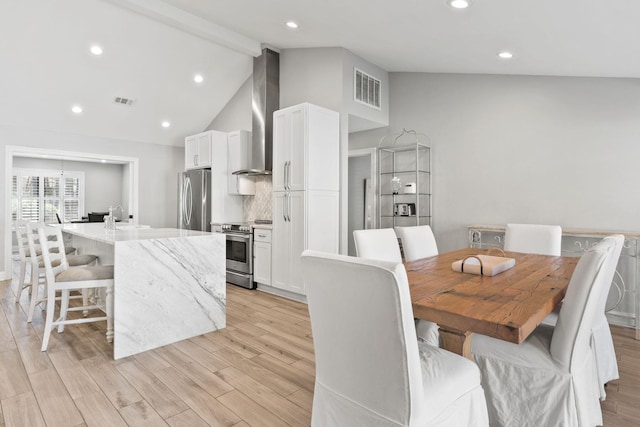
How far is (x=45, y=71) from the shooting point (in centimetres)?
470

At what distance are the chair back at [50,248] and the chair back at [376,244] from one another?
7.63ft

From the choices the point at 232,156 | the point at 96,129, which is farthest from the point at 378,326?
the point at 96,129

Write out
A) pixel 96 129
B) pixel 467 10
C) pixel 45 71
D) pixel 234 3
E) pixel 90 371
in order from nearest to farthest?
pixel 90 371
pixel 467 10
pixel 234 3
pixel 45 71
pixel 96 129

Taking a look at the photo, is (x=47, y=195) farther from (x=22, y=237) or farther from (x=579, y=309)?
(x=579, y=309)

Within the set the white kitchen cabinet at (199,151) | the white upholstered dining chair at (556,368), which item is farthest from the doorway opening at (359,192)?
the white upholstered dining chair at (556,368)

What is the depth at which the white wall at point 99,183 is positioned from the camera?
8716 mm

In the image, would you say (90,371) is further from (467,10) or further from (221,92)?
(221,92)

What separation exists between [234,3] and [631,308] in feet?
16.1

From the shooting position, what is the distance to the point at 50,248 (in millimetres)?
2988

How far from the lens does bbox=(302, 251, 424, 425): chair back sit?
1.10m

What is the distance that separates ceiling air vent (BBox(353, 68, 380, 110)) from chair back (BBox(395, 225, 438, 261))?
2.23 meters

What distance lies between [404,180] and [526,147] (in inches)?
58.7

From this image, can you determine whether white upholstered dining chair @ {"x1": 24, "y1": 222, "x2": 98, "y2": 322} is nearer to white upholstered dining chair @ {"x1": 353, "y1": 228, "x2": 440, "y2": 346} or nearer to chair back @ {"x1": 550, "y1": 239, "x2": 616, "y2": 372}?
white upholstered dining chair @ {"x1": 353, "y1": 228, "x2": 440, "y2": 346}

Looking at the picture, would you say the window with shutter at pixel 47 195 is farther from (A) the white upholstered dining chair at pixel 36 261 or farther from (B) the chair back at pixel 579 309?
(B) the chair back at pixel 579 309
